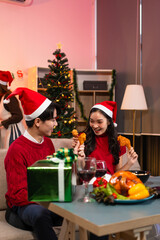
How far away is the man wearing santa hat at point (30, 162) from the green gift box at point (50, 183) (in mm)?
361

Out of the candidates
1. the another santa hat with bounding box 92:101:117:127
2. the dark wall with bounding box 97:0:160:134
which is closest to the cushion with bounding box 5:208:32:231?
the another santa hat with bounding box 92:101:117:127

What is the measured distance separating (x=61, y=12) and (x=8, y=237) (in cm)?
515

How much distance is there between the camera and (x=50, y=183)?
1417 mm

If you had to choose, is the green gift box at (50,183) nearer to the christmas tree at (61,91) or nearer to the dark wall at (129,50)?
the christmas tree at (61,91)

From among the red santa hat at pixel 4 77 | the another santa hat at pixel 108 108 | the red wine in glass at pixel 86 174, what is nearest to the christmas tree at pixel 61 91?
the red santa hat at pixel 4 77

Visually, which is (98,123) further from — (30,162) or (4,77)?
(4,77)

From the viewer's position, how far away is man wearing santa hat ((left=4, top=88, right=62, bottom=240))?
1.74 metres

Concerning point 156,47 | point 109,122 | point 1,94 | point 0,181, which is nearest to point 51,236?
point 0,181

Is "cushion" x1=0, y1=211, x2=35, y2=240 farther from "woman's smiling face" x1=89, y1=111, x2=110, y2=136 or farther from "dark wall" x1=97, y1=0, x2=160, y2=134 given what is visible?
"dark wall" x1=97, y1=0, x2=160, y2=134

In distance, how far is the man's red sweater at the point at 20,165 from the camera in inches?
71.1

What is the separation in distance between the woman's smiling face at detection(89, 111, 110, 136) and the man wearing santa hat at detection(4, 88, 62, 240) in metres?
0.46

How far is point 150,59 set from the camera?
5.00m

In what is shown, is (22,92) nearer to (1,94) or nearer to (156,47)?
(1,94)

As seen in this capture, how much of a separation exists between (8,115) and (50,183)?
270 cm
